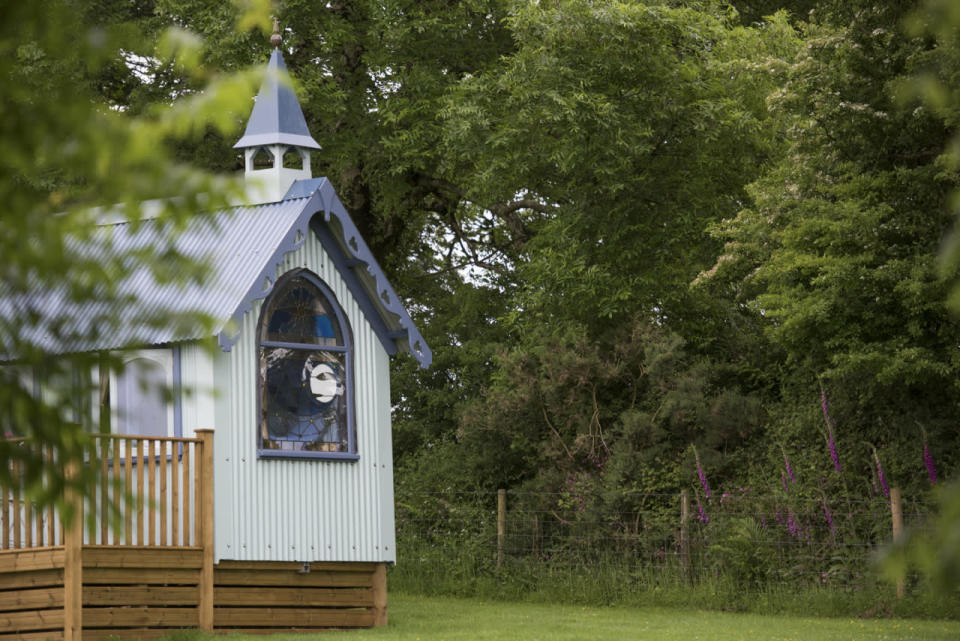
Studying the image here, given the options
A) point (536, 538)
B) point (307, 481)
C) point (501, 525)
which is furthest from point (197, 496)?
point (536, 538)

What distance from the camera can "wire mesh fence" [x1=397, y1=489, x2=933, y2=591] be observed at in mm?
15891

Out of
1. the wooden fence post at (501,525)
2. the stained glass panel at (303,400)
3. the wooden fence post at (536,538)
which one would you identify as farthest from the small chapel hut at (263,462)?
the wooden fence post at (536,538)

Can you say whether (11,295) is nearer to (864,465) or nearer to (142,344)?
(142,344)

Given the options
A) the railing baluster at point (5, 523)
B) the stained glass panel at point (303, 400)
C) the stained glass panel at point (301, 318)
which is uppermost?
the stained glass panel at point (301, 318)

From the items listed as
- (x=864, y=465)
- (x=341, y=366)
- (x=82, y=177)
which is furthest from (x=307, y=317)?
(x=82, y=177)

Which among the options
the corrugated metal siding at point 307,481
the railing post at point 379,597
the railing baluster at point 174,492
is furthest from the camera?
the railing post at point 379,597

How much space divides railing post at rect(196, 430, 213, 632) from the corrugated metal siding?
5.7 inches

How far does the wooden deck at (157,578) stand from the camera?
1122 centimetres

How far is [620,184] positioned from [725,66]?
2498 mm

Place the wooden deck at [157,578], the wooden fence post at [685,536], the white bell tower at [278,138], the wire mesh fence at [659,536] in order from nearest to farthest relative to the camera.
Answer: the wooden deck at [157,578], the white bell tower at [278,138], the wire mesh fence at [659,536], the wooden fence post at [685,536]

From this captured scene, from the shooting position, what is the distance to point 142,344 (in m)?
2.39

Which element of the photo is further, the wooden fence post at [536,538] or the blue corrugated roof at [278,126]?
the wooden fence post at [536,538]

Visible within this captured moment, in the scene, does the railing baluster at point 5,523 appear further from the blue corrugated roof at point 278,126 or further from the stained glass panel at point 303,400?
the blue corrugated roof at point 278,126

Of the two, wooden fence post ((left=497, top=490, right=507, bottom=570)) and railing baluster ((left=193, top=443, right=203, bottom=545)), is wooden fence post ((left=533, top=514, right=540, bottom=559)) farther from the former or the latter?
railing baluster ((left=193, top=443, right=203, bottom=545))
